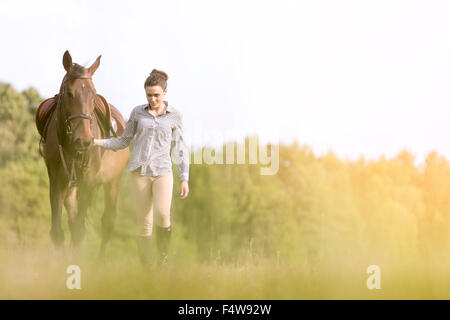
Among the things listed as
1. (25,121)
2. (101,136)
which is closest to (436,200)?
(101,136)

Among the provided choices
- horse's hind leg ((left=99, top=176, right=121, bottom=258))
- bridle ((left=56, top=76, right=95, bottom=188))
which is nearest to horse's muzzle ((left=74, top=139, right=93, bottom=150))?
bridle ((left=56, top=76, right=95, bottom=188))

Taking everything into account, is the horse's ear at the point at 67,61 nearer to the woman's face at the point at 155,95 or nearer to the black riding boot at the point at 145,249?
the woman's face at the point at 155,95

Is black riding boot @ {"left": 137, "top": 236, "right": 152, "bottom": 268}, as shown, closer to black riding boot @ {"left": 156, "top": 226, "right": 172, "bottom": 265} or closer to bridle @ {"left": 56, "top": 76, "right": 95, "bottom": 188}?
black riding boot @ {"left": 156, "top": 226, "right": 172, "bottom": 265}

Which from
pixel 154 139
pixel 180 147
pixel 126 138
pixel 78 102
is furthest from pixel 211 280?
pixel 78 102

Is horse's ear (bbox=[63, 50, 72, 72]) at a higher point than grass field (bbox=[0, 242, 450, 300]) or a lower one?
higher

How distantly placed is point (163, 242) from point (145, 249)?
0.26 meters

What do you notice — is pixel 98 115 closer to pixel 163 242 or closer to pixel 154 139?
pixel 154 139

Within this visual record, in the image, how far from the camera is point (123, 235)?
74.9 feet

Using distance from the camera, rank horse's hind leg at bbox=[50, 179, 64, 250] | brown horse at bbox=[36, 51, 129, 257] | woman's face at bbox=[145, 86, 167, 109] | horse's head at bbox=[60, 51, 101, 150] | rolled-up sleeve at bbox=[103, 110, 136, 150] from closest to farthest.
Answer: woman's face at bbox=[145, 86, 167, 109]
rolled-up sleeve at bbox=[103, 110, 136, 150]
horse's head at bbox=[60, 51, 101, 150]
brown horse at bbox=[36, 51, 129, 257]
horse's hind leg at bbox=[50, 179, 64, 250]

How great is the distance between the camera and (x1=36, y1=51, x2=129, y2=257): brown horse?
791cm

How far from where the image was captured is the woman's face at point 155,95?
6.70 meters

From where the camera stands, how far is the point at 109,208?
1041 centimetres

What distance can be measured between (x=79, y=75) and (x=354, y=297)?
520 centimetres

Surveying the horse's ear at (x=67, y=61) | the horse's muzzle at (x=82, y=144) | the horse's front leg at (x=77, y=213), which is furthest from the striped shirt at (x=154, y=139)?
the horse's front leg at (x=77, y=213)
